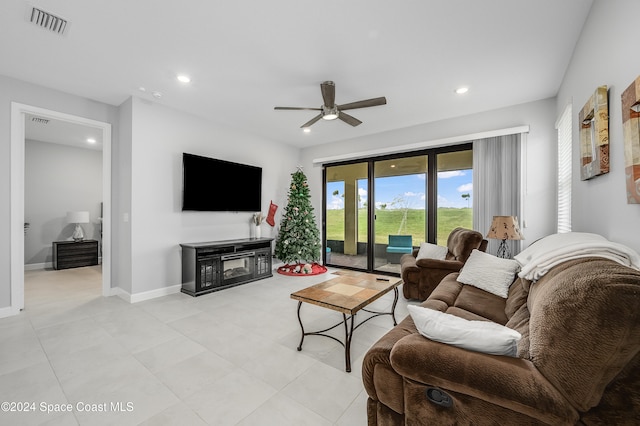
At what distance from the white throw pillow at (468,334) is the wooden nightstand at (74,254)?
712cm

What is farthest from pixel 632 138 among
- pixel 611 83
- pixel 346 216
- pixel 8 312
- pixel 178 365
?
pixel 8 312

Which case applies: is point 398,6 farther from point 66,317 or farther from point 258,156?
point 66,317

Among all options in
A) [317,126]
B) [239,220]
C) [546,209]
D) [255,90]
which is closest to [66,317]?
[239,220]

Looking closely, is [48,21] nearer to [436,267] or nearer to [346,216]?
[436,267]

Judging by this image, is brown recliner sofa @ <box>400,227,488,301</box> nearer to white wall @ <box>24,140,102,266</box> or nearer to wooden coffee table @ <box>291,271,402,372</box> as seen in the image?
wooden coffee table @ <box>291,271,402,372</box>

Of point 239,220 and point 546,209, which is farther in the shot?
point 239,220

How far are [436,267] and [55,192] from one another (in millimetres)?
7744

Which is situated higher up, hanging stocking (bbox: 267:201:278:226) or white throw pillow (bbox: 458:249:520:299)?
hanging stocking (bbox: 267:201:278:226)

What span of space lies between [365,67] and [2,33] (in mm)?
3316

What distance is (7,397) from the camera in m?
1.78

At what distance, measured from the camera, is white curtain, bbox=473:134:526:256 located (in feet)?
12.8

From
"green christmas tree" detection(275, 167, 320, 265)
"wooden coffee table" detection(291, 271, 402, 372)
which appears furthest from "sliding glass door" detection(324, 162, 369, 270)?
"wooden coffee table" detection(291, 271, 402, 372)

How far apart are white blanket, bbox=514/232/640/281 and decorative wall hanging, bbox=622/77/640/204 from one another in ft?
0.86

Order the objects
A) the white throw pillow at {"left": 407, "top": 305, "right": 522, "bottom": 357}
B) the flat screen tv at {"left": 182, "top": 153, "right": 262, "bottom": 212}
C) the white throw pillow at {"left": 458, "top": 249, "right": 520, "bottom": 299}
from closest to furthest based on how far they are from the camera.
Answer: the white throw pillow at {"left": 407, "top": 305, "right": 522, "bottom": 357} → the white throw pillow at {"left": 458, "top": 249, "right": 520, "bottom": 299} → the flat screen tv at {"left": 182, "top": 153, "right": 262, "bottom": 212}
